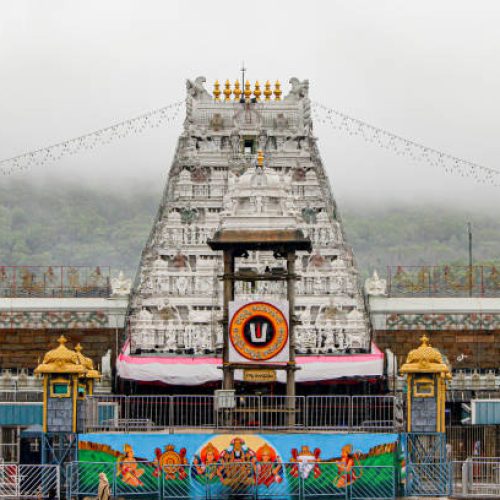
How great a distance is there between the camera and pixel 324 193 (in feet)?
258

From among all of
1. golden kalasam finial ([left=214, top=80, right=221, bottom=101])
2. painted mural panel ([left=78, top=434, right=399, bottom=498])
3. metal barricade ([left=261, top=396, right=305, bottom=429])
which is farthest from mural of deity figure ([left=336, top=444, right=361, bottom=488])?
golden kalasam finial ([left=214, top=80, right=221, bottom=101])

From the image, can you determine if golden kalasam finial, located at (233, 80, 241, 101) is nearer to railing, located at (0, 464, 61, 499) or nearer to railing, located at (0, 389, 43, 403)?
railing, located at (0, 389, 43, 403)

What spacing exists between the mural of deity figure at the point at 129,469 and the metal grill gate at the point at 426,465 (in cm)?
653

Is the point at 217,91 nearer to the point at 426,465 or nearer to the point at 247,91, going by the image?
the point at 247,91

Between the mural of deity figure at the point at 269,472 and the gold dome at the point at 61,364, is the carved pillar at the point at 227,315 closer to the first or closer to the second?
the mural of deity figure at the point at 269,472

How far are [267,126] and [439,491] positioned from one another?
43.4m

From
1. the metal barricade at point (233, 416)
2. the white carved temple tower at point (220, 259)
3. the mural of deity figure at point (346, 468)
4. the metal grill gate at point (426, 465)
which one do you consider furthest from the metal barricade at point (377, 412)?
the white carved temple tower at point (220, 259)

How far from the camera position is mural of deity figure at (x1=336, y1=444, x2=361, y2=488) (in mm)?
39750

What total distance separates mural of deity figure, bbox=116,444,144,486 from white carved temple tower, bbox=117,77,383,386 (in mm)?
22524

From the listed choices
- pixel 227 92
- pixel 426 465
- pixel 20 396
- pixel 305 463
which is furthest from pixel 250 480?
pixel 227 92

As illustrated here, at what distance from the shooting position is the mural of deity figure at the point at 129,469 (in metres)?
40.0

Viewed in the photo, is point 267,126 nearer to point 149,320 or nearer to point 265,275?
point 149,320

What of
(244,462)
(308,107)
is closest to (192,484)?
(244,462)

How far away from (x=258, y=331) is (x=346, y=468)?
16.3 feet
